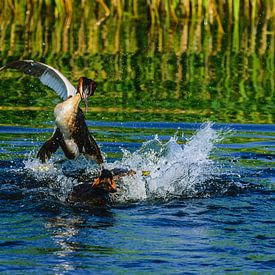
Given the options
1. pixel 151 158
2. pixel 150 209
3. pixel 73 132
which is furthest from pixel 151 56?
pixel 150 209

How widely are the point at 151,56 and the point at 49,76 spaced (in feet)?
27.4

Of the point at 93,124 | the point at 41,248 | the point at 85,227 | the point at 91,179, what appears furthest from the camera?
the point at 93,124

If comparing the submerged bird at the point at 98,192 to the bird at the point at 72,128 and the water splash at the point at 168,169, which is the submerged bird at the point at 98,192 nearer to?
the water splash at the point at 168,169

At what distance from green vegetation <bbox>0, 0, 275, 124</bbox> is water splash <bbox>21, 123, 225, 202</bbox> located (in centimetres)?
245

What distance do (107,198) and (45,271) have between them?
2.44 meters

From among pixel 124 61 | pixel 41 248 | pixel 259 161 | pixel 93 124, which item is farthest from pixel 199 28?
pixel 41 248

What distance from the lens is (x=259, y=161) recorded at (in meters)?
12.2

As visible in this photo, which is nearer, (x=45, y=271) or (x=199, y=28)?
(x=45, y=271)

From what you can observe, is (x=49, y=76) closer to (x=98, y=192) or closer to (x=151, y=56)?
(x=98, y=192)

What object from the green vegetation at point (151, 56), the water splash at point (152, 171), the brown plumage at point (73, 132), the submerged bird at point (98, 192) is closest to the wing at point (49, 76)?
the brown plumage at point (73, 132)

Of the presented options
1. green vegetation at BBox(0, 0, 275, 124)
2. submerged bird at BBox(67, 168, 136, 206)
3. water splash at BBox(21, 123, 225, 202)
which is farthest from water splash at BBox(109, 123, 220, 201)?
green vegetation at BBox(0, 0, 275, 124)

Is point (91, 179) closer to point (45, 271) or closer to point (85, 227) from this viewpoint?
point (85, 227)

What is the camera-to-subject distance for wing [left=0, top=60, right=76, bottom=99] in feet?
39.4

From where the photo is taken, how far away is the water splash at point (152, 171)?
10633 mm
